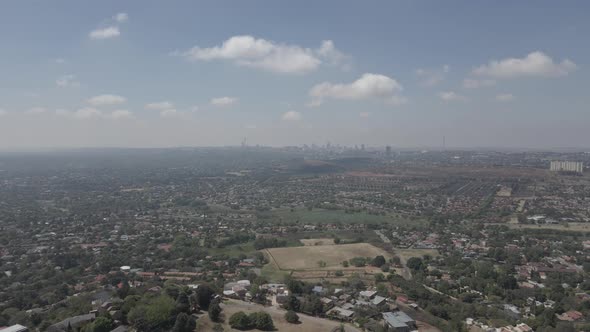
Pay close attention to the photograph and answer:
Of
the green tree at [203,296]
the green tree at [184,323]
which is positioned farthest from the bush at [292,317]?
the green tree at [184,323]

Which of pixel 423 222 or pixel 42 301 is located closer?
pixel 42 301

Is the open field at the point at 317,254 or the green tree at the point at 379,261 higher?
the green tree at the point at 379,261

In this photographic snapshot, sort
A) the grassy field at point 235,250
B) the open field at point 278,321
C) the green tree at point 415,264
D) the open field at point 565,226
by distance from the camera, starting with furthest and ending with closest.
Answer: the open field at point 565,226 → the grassy field at point 235,250 → the green tree at point 415,264 → the open field at point 278,321

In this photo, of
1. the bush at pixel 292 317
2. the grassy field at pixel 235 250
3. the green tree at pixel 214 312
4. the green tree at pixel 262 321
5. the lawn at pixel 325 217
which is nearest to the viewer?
the green tree at pixel 262 321

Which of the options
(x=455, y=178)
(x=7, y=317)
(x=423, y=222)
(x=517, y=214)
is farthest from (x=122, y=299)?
(x=455, y=178)

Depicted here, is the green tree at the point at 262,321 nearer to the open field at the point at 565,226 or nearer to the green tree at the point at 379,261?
the green tree at the point at 379,261

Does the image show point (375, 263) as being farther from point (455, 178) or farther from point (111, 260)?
point (455, 178)

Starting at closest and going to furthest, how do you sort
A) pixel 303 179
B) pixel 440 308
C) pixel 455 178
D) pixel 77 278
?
pixel 440 308 < pixel 77 278 < pixel 455 178 < pixel 303 179

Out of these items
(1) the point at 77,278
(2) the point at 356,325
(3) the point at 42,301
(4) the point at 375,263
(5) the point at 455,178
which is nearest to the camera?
(2) the point at 356,325
